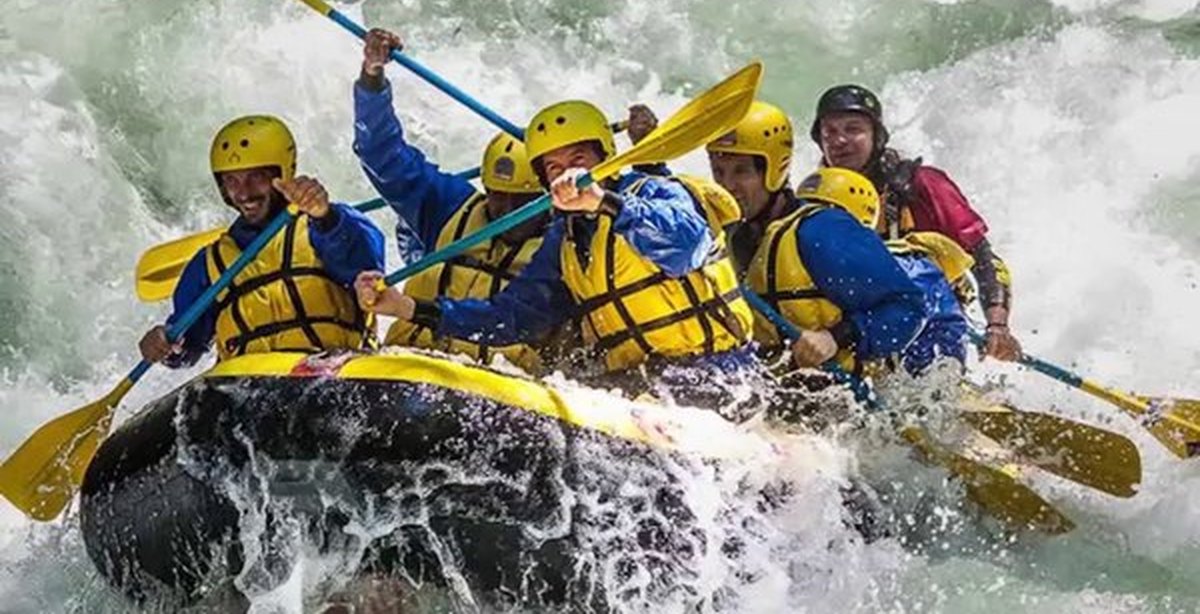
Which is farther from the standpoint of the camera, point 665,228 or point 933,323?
point 933,323

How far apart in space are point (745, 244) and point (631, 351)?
0.73m

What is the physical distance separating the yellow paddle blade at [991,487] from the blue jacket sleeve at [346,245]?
1430 mm

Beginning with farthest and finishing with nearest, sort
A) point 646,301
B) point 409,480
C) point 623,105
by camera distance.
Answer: point 623,105 → point 646,301 → point 409,480

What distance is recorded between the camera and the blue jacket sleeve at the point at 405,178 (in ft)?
17.9

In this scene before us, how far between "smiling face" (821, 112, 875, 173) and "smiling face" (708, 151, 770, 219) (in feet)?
2.69

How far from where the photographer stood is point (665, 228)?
4227mm

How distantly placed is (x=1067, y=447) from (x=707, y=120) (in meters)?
1.64

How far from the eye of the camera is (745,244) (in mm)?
5141

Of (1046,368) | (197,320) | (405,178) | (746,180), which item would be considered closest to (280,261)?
(197,320)

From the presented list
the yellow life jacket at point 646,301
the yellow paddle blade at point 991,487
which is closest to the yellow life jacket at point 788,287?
the yellow paddle blade at point 991,487

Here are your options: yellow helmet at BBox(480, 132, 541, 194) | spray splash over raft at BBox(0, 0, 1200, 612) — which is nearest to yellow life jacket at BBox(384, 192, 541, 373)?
yellow helmet at BBox(480, 132, 541, 194)

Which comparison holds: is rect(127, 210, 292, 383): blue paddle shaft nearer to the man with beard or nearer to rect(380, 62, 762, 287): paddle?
the man with beard

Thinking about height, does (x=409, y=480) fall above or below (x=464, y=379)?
below

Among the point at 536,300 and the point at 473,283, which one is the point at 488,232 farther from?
the point at 473,283
